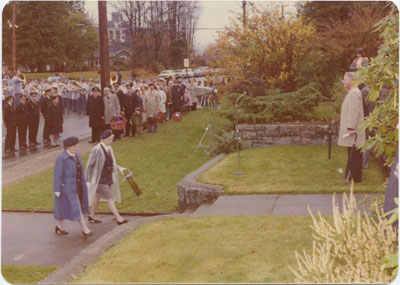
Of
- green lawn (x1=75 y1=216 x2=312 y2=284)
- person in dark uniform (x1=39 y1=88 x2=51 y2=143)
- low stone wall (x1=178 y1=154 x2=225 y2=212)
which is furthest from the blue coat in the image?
person in dark uniform (x1=39 y1=88 x2=51 y2=143)

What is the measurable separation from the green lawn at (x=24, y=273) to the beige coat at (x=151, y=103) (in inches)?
570

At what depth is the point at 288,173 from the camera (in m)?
11.5

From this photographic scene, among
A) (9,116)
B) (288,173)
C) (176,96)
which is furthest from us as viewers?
(176,96)

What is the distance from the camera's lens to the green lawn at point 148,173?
1119cm

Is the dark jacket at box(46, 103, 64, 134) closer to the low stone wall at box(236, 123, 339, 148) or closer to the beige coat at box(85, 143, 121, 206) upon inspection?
the low stone wall at box(236, 123, 339, 148)

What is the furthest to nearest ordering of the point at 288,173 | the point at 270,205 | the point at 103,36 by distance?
1. the point at 103,36
2. the point at 288,173
3. the point at 270,205

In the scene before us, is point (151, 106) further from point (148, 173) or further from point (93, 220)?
point (93, 220)

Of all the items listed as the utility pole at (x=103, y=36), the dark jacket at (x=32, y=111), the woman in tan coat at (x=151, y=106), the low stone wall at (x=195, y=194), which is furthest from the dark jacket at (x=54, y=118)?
the low stone wall at (x=195, y=194)

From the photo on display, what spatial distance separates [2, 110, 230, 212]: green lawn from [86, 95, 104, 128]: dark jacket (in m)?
1.03

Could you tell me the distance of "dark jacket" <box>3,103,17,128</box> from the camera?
17906mm

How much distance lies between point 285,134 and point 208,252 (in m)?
8.97

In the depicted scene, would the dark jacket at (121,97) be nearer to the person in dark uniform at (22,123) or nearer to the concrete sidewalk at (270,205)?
the person in dark uniform at (22,123)

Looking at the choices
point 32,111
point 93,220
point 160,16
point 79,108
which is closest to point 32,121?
point 32,111

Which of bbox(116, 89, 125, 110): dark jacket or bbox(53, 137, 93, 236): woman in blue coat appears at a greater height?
bbox(116, 89, 125, 110): dark jacket
